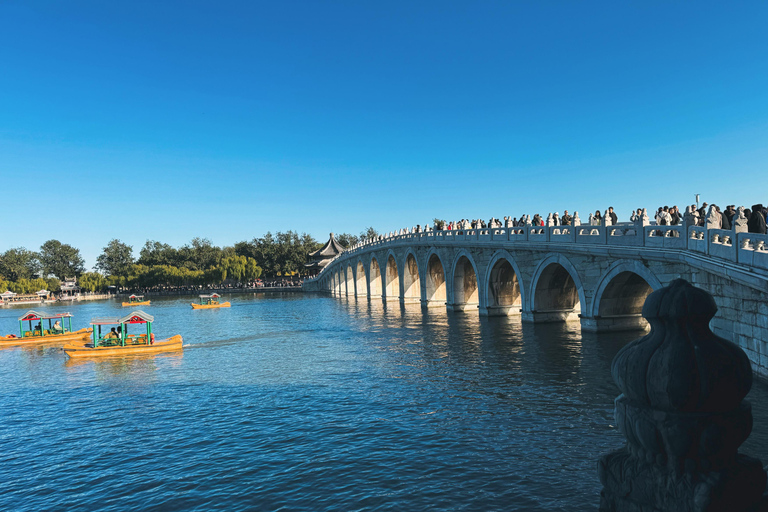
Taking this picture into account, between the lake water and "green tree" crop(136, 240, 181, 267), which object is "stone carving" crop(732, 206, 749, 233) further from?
"green tree" crop(136, 240, 181, 267)

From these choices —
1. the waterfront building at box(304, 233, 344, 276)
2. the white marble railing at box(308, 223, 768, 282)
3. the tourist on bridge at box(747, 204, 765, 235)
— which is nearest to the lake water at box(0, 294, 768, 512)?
the white marble railing at box(308, 223, 768, 282)

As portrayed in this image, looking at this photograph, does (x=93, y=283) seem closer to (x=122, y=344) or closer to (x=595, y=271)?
(x=122, y=344)

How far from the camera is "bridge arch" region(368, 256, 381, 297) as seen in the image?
6359 cm

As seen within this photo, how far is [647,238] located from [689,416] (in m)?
16.8

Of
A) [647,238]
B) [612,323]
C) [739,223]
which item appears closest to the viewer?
[739,223]

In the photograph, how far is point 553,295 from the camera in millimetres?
27922

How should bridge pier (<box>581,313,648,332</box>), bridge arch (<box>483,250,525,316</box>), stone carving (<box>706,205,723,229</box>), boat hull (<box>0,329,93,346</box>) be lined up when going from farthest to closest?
boat hull (<box>0,329,93,346</box>)
bridge arch (<box>483,250,525,316</box>)
bridge pier (<box>581,313,648,332</box>)
stone carving (<box>706,205,723,229</box>)

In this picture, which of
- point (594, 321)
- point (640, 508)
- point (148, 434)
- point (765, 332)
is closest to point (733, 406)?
point (640, 508)

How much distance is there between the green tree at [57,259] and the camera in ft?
433

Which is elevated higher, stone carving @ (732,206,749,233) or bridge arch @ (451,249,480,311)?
stone carving @ (732,206,749,233)

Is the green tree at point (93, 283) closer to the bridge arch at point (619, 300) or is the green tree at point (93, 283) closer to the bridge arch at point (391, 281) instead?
the bridge arch at point (391, 281)

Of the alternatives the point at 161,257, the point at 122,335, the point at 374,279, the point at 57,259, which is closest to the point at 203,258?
the point at 161,257

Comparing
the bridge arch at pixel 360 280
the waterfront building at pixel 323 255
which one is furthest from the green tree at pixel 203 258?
the bridge arch at pixel 360 280

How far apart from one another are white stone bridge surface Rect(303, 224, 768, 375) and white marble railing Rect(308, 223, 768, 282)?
4cm
